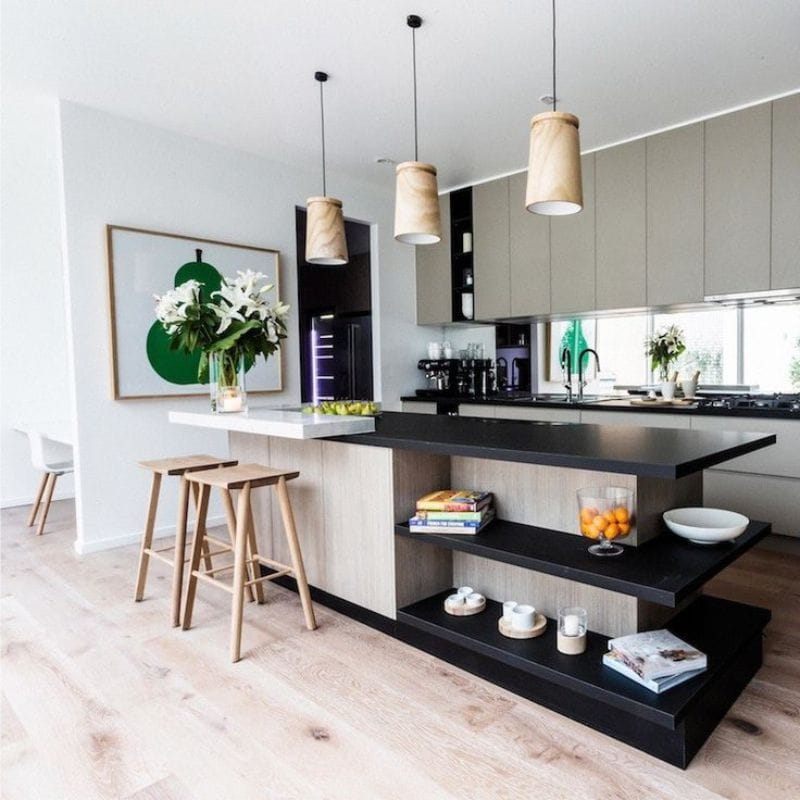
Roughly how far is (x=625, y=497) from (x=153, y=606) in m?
2.17

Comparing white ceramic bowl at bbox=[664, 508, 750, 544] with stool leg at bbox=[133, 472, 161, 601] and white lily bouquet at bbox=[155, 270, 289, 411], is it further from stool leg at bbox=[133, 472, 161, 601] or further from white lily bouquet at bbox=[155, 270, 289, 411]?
stool leg at bbox=[133, 472, 161, 601]

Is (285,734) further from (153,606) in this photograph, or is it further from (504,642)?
(153,606)

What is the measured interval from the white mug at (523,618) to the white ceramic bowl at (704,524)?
547 millimetres

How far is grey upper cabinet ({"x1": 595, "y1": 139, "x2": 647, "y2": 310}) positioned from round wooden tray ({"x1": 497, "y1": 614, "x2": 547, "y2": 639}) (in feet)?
8.75

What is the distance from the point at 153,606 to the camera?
282 centimetres

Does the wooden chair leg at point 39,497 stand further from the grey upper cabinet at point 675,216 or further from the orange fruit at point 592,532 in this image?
the grey upper cabinet at point 675,216

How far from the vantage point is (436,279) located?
5.36m

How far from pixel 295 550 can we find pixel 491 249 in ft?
10.7

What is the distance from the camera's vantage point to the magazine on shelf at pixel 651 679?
1672mm

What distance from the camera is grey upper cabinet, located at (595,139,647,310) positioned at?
405 cm

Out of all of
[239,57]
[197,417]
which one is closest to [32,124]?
[239,57]

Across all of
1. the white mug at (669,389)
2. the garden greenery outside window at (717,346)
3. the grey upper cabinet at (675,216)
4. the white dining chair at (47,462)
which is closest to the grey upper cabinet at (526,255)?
the garden greenery outside window at (717,346)

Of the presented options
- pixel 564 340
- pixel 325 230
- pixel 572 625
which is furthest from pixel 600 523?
pixel 564 340

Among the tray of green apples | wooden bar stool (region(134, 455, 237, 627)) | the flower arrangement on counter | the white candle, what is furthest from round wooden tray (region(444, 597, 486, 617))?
the flower arrangement on counter
